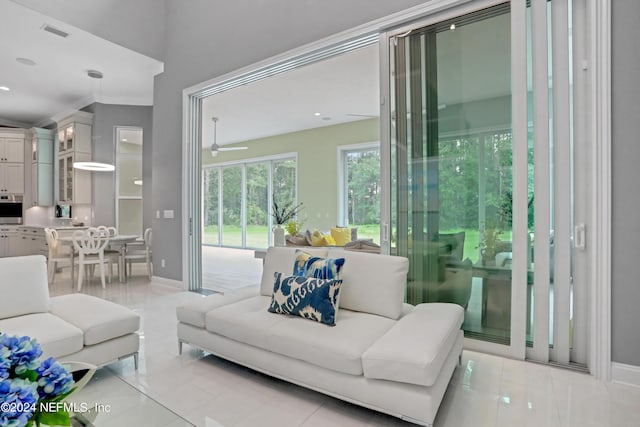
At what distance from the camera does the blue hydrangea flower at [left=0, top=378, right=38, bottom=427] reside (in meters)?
0.75

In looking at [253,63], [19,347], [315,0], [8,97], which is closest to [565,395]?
[19,347]

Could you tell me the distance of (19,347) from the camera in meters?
0.87

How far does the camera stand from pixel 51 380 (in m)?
0.90

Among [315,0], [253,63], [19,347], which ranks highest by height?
[315,0]

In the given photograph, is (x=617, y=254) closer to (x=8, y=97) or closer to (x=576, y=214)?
(x=576, y=214)

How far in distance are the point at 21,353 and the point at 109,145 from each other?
698 cm

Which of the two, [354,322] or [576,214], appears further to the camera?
[576,214]

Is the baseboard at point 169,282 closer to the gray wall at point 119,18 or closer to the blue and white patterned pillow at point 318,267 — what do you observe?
the blue and white patterned pillow at point 318,267

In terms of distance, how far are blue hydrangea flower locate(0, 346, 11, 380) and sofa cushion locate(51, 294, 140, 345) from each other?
1520mm

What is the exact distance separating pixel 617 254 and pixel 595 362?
28.8 inches

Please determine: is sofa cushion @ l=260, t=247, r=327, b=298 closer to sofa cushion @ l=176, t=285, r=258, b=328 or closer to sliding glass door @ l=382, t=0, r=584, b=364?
sofa cushion @ l=176, t=285, r=258, b=328

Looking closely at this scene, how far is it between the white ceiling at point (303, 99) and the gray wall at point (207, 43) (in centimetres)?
99

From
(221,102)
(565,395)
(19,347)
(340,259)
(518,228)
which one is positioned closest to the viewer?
(19,347)

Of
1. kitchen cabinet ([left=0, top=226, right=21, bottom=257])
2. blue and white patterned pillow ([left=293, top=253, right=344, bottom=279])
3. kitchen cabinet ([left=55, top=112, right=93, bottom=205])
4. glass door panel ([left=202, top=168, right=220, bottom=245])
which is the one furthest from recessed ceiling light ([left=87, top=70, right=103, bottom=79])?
glass door panel ([left=202, top=168, right=220, bottom=245])
